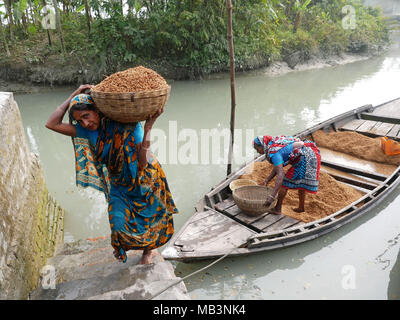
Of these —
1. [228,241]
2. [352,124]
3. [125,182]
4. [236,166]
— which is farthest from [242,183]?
[352,124]

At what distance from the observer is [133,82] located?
1553 millimetres

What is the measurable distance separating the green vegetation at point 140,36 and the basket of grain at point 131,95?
9.48m

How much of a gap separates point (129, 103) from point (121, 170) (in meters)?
0.46

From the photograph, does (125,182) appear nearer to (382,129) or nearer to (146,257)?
(146,257)

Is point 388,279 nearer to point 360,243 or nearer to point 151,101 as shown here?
point 360,243

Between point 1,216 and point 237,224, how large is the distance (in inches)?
81.9

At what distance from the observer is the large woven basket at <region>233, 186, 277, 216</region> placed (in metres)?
3.08

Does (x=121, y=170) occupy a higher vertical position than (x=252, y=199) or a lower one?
higher

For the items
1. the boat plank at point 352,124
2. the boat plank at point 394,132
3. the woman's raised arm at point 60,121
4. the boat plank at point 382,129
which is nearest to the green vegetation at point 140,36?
the boat plank at point 352,124

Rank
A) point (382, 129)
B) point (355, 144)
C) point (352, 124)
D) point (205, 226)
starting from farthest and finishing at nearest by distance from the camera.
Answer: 1. point (352, 124)
2. point (382, 129)
3. point (355, 144)
4. point (205, 226)

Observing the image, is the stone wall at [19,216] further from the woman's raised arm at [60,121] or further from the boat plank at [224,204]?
the boat plank at [224,204]

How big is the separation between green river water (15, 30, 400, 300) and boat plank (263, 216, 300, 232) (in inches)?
9.6

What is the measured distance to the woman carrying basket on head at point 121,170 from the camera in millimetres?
1702
